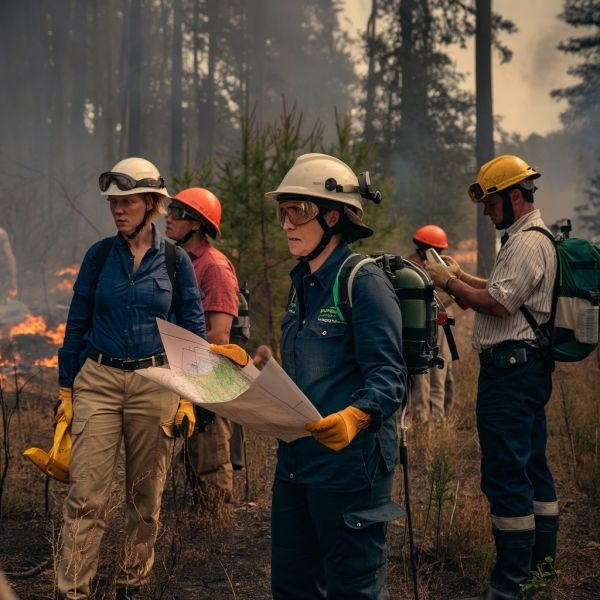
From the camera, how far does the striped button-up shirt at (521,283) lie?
13.7ft

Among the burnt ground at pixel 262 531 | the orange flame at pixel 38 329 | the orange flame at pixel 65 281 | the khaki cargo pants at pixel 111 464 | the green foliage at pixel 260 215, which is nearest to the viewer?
the khaki cargo pants at pixel 111 464

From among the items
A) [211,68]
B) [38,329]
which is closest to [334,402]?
[38,329]

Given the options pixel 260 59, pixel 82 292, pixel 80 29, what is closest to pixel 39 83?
pixel 80 29

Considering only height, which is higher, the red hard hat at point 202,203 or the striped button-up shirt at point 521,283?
the red hard hat at point 202,203

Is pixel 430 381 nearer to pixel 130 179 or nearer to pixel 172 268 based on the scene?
pixel 172 268

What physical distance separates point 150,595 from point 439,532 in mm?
1944

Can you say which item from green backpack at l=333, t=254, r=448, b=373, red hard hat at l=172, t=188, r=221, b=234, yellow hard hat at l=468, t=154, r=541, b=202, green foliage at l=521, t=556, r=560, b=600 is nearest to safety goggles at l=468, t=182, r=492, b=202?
yellow hard hat at l=468, t=154, r=541, b=202

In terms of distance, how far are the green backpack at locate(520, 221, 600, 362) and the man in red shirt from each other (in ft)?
7.15

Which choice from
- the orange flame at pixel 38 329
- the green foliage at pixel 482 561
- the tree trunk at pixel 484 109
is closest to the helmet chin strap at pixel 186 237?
the green foliage at pixel 482 561

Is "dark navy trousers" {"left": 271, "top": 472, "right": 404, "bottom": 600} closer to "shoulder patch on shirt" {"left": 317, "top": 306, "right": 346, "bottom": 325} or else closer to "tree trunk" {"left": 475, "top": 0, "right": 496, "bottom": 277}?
"shoulder patch on shirt" {"left": 317, "top": 306, "right": 346, "bottom": 325}

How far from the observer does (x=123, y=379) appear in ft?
13.8

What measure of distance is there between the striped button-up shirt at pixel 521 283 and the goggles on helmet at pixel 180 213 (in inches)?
98.2

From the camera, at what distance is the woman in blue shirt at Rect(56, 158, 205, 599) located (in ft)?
13.5

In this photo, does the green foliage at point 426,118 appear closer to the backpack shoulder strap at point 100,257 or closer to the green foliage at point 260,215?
the green foliage at point 260,215
